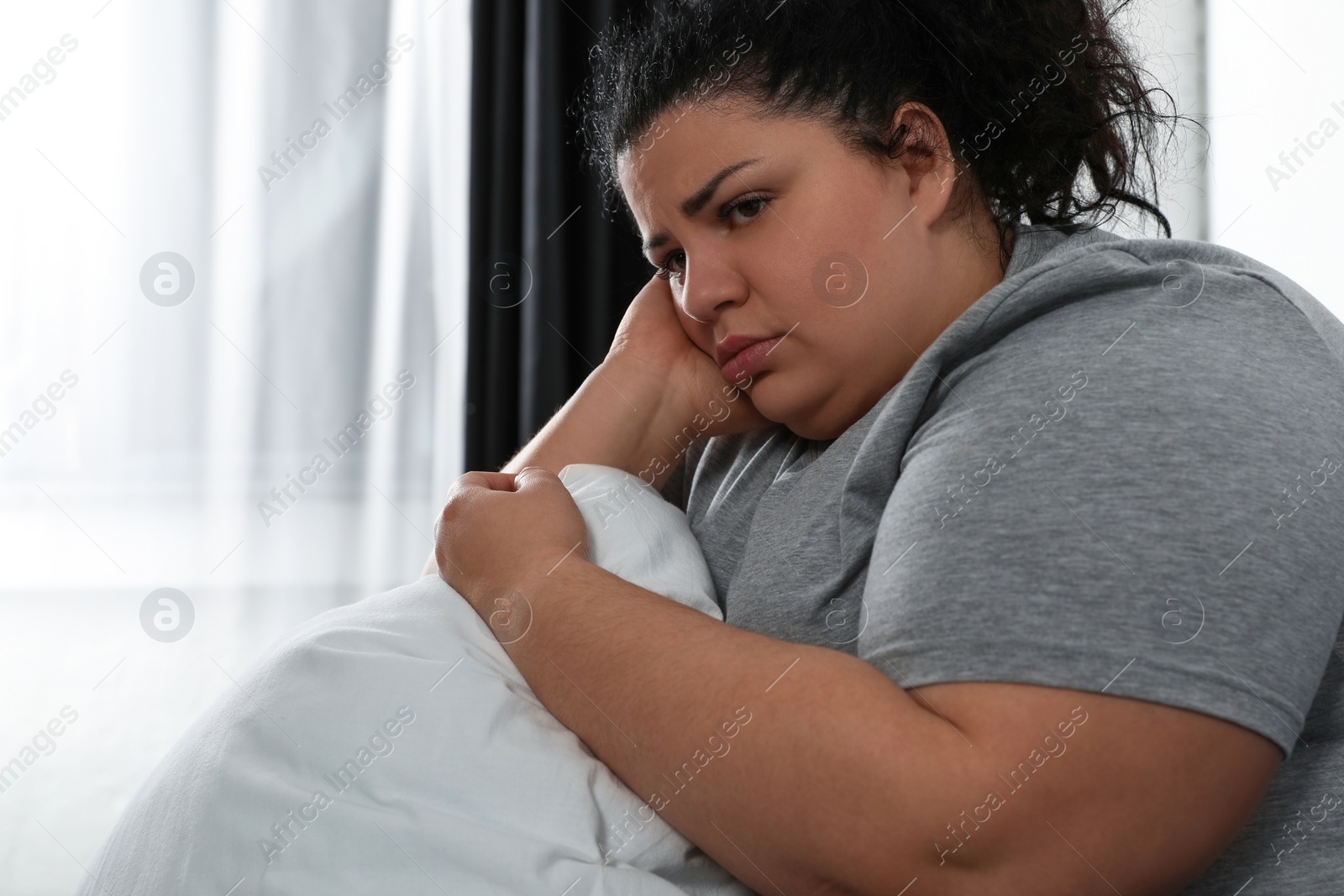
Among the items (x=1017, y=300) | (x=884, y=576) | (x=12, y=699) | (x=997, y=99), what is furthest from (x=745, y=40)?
(x=12, y=699)

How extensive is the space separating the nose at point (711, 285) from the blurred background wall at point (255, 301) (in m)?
1.15

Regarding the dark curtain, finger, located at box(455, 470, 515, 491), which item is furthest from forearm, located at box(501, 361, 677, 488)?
the dark curtain

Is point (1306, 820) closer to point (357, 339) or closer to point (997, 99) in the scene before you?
point (997, 99)

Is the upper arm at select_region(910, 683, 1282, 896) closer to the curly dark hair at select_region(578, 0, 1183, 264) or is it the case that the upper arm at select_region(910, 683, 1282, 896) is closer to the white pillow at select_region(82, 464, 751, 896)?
the white pillow at select_region(82, 464, 751, 896)

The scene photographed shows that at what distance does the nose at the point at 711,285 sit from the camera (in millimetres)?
846

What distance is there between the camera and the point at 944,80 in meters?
0.87

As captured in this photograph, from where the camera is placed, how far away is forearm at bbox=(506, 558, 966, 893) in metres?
0.54

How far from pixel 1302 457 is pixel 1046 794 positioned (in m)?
0.25

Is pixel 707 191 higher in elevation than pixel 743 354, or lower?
higher

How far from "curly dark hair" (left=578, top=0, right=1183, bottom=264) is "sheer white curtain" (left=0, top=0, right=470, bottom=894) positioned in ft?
3.98

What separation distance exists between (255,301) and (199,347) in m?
0.14

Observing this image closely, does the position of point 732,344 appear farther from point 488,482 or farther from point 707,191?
point 488,482

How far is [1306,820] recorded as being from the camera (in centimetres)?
62

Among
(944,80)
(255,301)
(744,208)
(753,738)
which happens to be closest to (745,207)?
(744,208)
